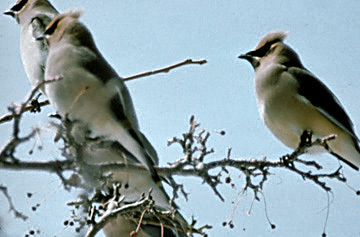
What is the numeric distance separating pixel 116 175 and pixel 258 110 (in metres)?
1.21

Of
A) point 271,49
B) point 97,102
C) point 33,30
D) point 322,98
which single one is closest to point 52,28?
point 97,102

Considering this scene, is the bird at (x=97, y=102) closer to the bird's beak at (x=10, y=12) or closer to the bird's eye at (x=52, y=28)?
the bird's eye at (x=52, y=28)

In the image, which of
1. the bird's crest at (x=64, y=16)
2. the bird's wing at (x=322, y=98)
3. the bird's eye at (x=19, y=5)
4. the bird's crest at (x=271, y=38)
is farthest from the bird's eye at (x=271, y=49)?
the bird's eye at (x=19, y=5)

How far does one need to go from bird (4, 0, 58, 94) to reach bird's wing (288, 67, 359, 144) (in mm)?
1771

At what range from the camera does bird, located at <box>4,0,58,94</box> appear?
4.25 meters

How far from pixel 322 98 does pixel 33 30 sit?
7.81 feet

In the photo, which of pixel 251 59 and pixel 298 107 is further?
pixel 251 59

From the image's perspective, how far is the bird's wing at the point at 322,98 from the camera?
12.5ft

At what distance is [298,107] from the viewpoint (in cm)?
371

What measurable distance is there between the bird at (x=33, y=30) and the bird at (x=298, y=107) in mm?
1545

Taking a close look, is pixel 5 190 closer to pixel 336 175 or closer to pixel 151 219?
pixel 151 219

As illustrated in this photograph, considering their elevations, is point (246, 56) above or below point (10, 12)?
below

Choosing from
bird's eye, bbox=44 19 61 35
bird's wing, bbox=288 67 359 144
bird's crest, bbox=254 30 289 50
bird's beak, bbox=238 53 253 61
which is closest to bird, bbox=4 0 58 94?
bird's eye, bbox=44 19 61 35

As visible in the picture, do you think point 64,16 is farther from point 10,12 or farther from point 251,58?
point 10,12
